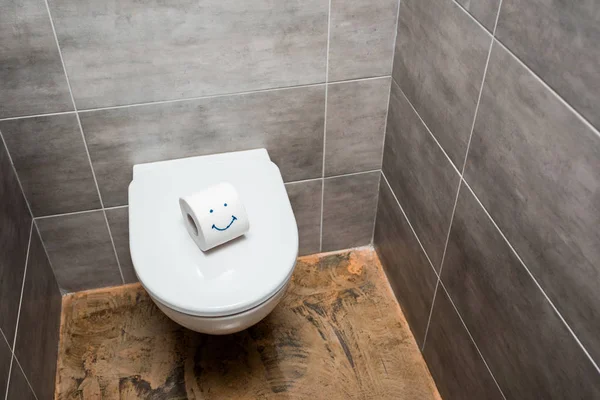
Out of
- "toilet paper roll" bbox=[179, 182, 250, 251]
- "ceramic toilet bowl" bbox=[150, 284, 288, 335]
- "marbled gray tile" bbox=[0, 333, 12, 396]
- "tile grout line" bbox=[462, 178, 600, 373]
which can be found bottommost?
"marbled gray tile" bbox=[0, 333, 12, 396]

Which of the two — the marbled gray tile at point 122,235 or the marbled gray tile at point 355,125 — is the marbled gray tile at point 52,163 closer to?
the marbled gray tile at point 122,235

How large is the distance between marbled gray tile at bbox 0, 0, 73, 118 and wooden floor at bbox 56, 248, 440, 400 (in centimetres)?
64

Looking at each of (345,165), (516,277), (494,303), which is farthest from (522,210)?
(345,165)

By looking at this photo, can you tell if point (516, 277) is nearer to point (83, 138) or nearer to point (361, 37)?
point (361, 37)

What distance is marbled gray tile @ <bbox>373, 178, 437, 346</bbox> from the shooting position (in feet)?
4.97

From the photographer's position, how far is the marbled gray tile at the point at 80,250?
5.19 ft

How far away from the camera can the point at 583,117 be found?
32.6 inches

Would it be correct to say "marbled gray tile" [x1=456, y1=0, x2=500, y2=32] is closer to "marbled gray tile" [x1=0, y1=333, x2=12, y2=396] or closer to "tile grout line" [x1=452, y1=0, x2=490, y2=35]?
"tile grout line" [x1=452, y1=0, x2=490, y2=35]

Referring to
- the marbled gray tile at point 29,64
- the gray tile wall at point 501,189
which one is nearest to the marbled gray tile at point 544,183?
the gray tile wall at point 501,189

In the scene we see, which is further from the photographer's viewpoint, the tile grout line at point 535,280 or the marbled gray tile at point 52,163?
the marbled gray tile at point 52,163

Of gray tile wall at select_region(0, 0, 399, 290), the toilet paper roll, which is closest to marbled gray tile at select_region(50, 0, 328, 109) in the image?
gray tile wall at select_region(0, 0, 399, 290)

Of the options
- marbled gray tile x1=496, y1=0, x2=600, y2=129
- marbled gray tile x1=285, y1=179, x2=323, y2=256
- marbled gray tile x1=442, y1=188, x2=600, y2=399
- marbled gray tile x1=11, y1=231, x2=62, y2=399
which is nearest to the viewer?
marbled gray tile x1=496, y1=0, x2=600, y2=129

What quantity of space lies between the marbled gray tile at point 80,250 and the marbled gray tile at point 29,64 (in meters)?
0.34

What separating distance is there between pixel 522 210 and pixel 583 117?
0.23 m
